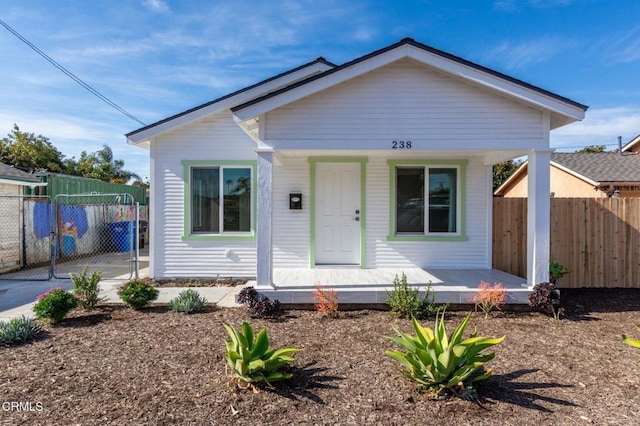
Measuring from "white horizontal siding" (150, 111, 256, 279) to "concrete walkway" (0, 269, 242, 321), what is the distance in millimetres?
664

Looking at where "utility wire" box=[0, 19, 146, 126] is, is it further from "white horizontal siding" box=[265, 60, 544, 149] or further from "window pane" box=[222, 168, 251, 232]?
"white horizontal siding" box=[265, 60, 544, 149]

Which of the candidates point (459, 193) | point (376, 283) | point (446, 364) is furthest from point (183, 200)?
point (446, 364)

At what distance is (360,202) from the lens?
761 cm

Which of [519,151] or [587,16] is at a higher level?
[587,16]

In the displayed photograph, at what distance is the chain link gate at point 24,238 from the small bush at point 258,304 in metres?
5.86

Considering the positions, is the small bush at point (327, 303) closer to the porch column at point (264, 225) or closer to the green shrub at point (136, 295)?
the porch column at point (264, 225)

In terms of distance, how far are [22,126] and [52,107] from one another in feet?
28.3

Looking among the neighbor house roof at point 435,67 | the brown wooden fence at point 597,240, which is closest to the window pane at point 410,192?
the neighbor house roof at point 435,67

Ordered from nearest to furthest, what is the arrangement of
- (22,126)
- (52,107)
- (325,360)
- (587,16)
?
(325,360) → (587,16) → (52,107) → (22,126)

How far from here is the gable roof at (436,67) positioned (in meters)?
5.31

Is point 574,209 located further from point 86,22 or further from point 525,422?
point 86,22

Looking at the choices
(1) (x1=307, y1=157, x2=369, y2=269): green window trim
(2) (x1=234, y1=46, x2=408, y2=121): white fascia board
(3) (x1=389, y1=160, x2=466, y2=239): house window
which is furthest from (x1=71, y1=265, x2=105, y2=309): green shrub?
(3) (x1=389, y1=160, x2=466, y2=239): house window

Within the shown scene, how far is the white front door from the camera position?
7633mm

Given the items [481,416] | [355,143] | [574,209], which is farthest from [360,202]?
[481,416]
